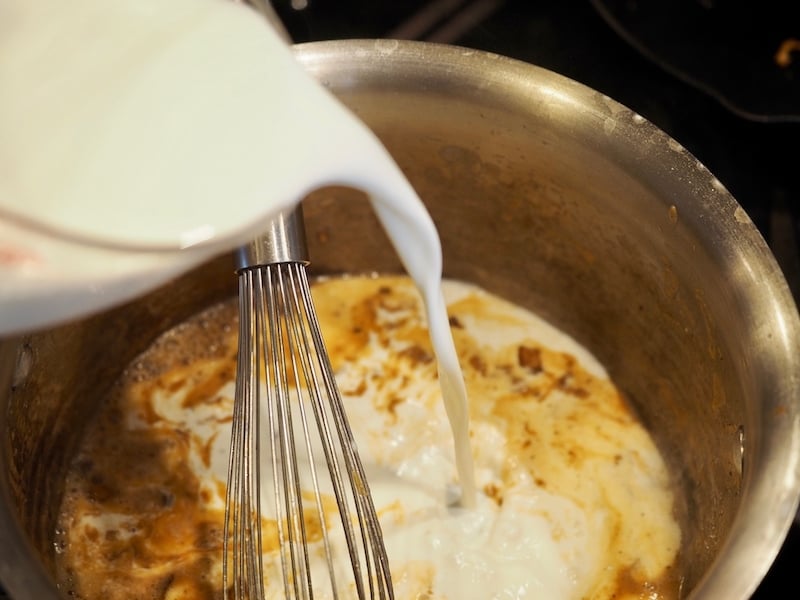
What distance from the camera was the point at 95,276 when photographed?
421 mm

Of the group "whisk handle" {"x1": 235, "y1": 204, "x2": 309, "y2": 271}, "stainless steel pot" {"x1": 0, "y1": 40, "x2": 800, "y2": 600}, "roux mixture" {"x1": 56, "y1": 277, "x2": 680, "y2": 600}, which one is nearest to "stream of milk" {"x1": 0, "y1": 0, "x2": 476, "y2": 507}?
"whisk handle" {"x1": 235, "y1": 204, "x2": 309, "y2": 271}

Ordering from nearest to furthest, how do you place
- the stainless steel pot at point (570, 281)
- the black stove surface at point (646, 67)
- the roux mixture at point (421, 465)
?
the stainless steel pot at point (570, 281) → the roux mixture at point (421, 465) → the black stove surface at point (646, 67)

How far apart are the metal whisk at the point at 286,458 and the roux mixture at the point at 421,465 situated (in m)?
0.04

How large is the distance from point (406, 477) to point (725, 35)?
63cm

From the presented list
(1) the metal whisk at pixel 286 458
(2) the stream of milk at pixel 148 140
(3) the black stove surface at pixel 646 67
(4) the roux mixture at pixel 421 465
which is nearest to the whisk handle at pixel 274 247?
(1) the metal whisk at pixel 286 458

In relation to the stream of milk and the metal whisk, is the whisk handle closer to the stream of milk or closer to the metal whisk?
the metal whisk

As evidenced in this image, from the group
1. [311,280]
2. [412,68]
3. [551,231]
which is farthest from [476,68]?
[311,280]

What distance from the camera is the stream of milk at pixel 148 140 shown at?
42 centimetres

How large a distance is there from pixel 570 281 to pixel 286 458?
0.38 m

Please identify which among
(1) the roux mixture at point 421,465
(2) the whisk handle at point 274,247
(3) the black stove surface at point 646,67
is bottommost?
(1) the roux mixture at point 421,465

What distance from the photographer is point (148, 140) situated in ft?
1.50

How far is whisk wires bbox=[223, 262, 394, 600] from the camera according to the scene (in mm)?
628

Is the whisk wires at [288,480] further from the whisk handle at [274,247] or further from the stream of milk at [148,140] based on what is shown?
the stream of milk at [148,140]

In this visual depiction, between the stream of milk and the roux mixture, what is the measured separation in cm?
36
